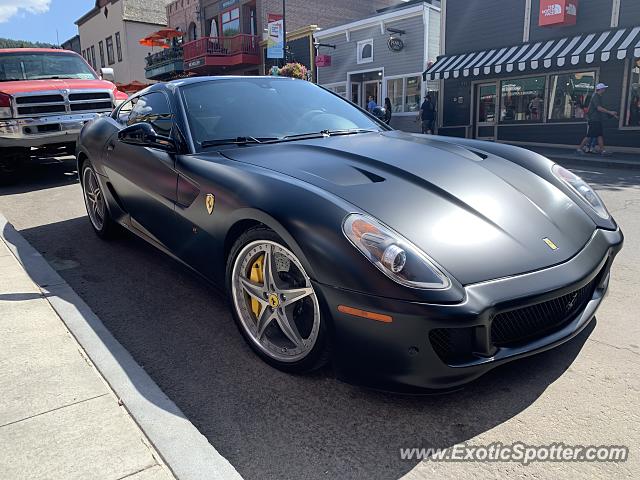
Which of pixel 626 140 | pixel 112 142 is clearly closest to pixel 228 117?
pixel 112 142

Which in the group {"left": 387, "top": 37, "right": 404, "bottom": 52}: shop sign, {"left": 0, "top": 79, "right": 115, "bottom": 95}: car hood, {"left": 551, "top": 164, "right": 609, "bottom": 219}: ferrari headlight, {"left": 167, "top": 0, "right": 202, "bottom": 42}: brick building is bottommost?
{"left": 551, "top": 164, "right": 609, "bottom": 219}: ferrari headlight

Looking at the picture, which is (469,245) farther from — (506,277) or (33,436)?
(33,436)

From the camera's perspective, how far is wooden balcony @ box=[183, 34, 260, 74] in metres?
28.5

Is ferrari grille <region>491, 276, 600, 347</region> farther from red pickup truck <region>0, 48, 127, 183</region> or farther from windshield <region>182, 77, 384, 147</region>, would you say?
red pickup truck <region>0, 48, 127, 183</region>

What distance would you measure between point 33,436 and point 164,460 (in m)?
0.61

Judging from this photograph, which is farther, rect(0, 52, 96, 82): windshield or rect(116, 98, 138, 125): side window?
rect(0, 52, 96, 82): windshield

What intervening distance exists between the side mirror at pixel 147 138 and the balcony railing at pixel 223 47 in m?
26.7

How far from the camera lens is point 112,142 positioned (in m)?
4.39

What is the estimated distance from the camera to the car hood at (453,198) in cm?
224

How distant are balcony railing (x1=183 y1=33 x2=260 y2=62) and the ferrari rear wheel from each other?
82.5ft

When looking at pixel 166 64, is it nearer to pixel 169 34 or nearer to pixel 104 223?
pixel 169 34

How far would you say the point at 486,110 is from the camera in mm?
17422

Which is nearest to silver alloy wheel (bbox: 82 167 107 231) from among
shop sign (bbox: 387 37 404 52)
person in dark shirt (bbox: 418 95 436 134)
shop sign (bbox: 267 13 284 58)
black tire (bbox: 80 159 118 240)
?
black tire (bbox: 80 159 118 240)

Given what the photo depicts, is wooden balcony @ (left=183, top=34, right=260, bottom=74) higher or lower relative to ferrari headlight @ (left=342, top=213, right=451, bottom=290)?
higher
